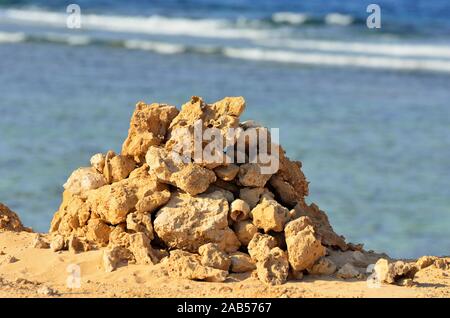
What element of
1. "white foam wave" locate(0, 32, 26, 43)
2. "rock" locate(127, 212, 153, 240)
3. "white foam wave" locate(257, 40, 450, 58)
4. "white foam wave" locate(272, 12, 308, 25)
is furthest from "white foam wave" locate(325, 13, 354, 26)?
"rock" locate(127, 212, 153, 240)

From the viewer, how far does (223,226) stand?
7848mm

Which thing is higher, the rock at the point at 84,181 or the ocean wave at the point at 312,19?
the ocean wave at the point at 312,19

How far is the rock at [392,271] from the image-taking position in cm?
754

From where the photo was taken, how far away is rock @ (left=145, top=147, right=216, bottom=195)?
7.83 metres

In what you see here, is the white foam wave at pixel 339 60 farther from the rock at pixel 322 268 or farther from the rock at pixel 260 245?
the rock at pixel 260 245

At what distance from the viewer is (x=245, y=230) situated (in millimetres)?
7895

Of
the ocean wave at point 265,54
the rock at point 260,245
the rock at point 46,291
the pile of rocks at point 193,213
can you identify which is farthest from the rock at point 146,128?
the ocean wave at point 265,54

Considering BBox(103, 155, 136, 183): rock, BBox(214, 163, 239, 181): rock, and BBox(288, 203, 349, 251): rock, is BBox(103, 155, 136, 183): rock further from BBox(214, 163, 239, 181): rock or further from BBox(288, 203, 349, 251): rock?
BBox(288, 203, 349, 251): rock

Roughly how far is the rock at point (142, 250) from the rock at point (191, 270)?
18 centimetres

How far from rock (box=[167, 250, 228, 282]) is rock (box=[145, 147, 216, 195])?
0.58 meters

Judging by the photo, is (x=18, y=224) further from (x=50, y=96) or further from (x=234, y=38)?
(x=234, y=38)

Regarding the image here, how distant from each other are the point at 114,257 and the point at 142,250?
0.23m

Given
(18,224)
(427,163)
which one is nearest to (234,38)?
(427,163)

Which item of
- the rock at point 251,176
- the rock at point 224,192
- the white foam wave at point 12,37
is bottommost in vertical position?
the rock at point 224,192
